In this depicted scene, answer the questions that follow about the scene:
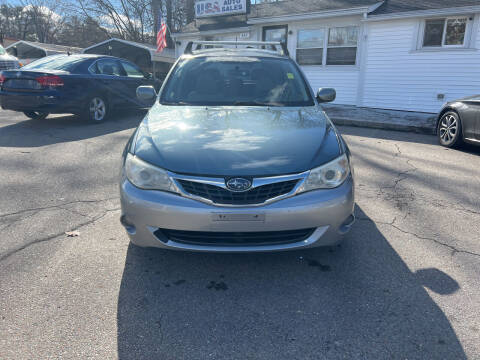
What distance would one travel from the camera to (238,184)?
2371 millimetres

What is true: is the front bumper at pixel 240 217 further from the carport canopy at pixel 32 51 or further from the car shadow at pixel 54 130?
the carport canopy at pixel 32 51

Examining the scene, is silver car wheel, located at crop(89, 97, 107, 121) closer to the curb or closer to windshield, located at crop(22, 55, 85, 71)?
windshield, located at crop(22, 55, 85, 71)

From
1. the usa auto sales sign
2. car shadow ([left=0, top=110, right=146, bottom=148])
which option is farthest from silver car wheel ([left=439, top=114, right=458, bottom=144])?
the usa auto sales sign

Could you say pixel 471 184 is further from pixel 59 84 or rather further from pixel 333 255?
pixel 59 84

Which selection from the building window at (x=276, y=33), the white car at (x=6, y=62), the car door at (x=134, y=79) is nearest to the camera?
the car door at (x=134, y=79)

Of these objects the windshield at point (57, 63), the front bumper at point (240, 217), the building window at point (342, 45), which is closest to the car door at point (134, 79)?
the windshield at point (57, 63)

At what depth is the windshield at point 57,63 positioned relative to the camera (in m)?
8.08

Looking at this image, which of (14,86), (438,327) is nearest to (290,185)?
(438,327)

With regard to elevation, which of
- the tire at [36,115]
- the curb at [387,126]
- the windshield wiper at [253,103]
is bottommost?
the curb at [387,126]

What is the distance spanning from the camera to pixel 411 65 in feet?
37.2

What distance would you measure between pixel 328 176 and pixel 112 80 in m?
7.83

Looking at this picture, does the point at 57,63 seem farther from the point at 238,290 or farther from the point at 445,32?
the point at 445,32

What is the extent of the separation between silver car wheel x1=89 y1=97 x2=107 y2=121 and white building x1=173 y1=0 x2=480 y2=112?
25.7 feet

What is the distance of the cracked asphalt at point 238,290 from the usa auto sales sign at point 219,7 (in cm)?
1328
